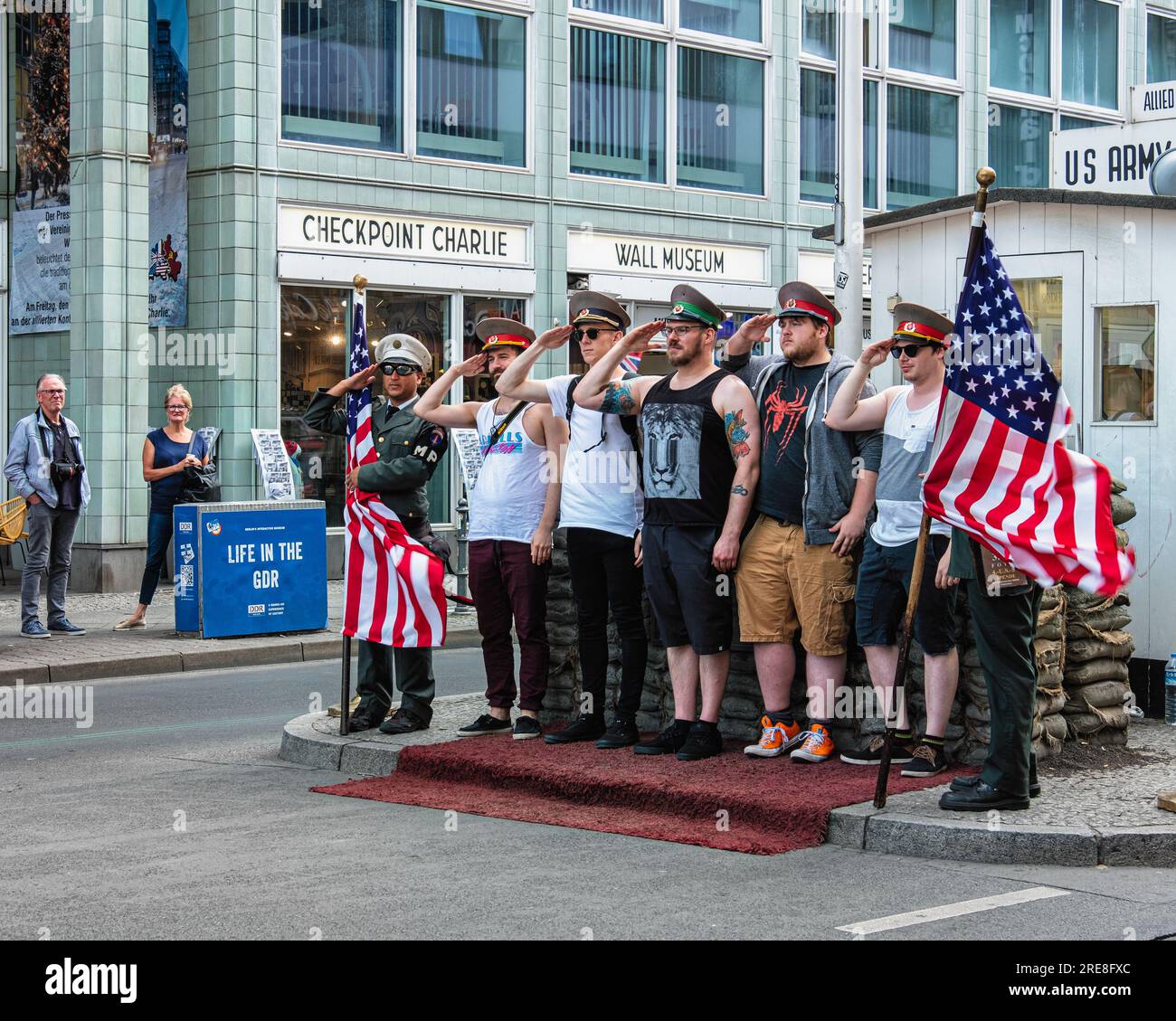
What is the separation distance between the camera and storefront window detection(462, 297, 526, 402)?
2094cm

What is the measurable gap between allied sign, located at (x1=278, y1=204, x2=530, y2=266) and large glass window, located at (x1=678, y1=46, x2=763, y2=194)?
3.37m

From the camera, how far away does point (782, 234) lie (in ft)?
80.4

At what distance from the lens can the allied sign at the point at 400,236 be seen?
19516 mm

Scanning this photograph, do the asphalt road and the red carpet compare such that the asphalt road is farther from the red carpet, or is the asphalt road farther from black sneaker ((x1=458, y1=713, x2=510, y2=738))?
black sneaker ((x1=458, y1=713, x2=510, y2=738))

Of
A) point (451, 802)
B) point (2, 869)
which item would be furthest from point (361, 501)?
point (2, 869)

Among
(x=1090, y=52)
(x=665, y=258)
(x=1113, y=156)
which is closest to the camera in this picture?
(x=1113, y=156)

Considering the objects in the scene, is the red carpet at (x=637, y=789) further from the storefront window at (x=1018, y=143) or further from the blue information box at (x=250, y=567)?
the storefront window at (x=1018, y=143)

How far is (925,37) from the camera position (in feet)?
86.8

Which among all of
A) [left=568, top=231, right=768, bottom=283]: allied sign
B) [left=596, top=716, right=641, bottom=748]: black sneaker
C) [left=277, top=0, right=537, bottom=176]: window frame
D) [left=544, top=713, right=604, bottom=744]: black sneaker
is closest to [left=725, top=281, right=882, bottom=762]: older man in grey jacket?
[left=596, top=716, right=641, bottom=748]: black sneaker

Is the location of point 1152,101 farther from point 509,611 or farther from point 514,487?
point 509,611

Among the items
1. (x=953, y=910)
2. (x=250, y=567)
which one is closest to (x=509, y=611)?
(x=953, y=910)

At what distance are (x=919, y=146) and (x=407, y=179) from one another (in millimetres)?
9676

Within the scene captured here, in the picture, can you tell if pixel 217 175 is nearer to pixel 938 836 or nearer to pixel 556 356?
pixel 556 356

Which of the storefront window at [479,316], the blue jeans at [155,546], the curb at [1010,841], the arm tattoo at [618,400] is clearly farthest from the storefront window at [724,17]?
the curb at [1010,841]
